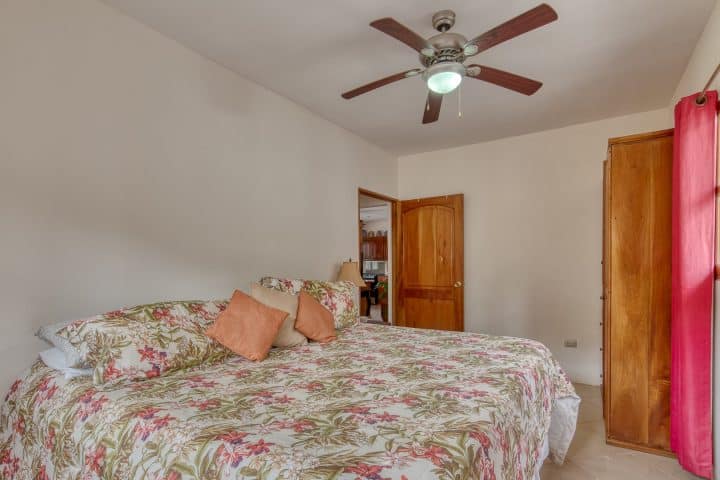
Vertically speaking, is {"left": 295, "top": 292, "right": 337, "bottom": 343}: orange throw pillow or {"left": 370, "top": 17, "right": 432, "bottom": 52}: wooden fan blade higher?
{"left": 370, "top": 17, "right": 432, "bottom": 52}: wooden fan blade

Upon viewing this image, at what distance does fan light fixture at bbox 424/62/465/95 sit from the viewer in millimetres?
1992

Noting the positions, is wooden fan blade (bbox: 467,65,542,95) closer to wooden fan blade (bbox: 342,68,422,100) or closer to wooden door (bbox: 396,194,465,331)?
wooden fan blade (bbox: 342,68,422,100)

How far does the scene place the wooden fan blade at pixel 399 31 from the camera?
5.49 ft

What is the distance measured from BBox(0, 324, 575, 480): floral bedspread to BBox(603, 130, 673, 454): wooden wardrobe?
0.77 metres

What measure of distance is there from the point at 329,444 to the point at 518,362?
3.81 feet

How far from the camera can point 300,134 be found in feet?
11.1

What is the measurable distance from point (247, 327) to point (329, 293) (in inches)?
34.9

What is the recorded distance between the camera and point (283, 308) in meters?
2.32

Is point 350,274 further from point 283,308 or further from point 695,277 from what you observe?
point 695,277

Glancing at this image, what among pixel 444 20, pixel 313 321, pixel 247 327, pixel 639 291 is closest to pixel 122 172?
pixel 247 327

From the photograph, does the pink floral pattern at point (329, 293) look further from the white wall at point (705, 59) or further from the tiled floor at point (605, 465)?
the white wall at point (705, 59)


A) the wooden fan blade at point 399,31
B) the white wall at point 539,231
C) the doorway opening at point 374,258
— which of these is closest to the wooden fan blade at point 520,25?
the wooden fan blade at point 399,31

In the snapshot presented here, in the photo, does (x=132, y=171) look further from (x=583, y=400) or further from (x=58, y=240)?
(x=583, y=400)

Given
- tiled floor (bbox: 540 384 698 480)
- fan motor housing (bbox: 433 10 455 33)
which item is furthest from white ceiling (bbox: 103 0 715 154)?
tiled floor (bbox: 540 384 698 480)
